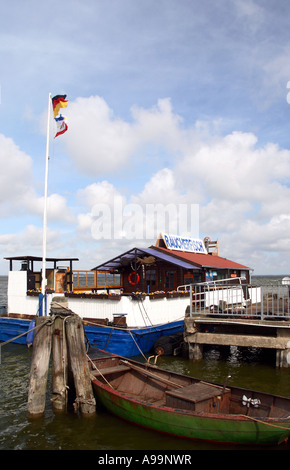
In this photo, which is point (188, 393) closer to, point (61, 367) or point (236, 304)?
point (61, 367)

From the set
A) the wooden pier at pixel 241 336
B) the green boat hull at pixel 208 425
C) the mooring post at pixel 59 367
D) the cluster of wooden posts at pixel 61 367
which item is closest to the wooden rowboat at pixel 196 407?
the green boat hull at pixel 208 425

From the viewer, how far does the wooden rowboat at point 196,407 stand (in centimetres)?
746

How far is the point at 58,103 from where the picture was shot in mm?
18578

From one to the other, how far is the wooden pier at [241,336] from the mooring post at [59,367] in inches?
264

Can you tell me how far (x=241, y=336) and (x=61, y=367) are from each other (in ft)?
24.6

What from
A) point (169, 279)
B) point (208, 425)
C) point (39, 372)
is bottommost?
point (208, 425)

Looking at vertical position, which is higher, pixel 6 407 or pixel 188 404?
pixel 188 404

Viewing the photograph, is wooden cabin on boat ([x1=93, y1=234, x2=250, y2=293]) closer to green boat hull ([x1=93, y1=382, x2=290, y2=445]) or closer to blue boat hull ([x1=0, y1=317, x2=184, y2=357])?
blue boat hull ([x1=0, y1=317, x2=184, y2=357])

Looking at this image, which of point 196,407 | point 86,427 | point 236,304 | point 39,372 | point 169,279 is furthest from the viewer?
point 169,279

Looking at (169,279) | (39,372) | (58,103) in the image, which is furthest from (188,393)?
(58,103)

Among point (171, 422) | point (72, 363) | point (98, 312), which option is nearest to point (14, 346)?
point (98, 312)
